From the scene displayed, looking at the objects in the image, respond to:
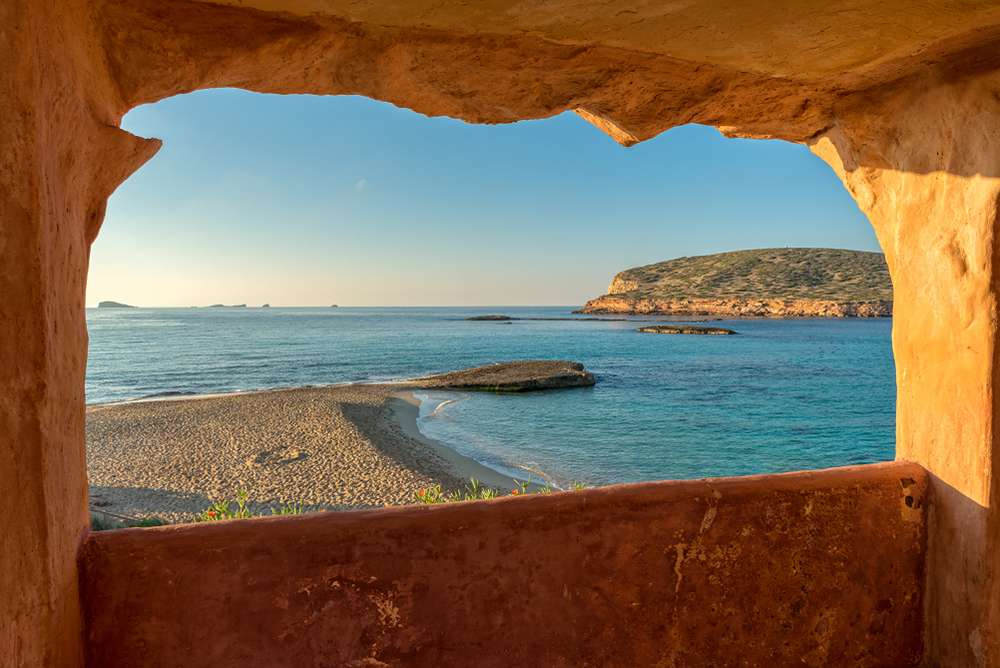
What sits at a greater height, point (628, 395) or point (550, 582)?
point (550, 582)

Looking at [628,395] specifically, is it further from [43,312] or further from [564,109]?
[43,312]

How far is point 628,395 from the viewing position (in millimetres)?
24109

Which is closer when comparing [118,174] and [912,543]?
[118,174]

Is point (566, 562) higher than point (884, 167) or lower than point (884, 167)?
lower

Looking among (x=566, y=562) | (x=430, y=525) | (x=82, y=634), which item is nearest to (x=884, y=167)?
(x=566, y=562)

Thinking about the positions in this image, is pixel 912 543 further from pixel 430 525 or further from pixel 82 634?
pixel 82 634

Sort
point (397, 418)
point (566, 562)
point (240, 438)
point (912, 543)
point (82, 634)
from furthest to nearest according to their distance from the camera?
point (397, 418) < point (240, 438) < point (912, 543) < point (566, 562) < point (82, 634)

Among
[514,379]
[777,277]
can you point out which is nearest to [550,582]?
[514,379]

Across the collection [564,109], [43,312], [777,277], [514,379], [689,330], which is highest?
[777,277]

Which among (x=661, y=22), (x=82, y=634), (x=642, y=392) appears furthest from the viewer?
(x=642, y=392)

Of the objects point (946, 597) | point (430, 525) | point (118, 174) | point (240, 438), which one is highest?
point (118, 174)

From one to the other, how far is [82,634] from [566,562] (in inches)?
63.0

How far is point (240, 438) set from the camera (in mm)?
16125

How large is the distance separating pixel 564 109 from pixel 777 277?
9802 centimetres
